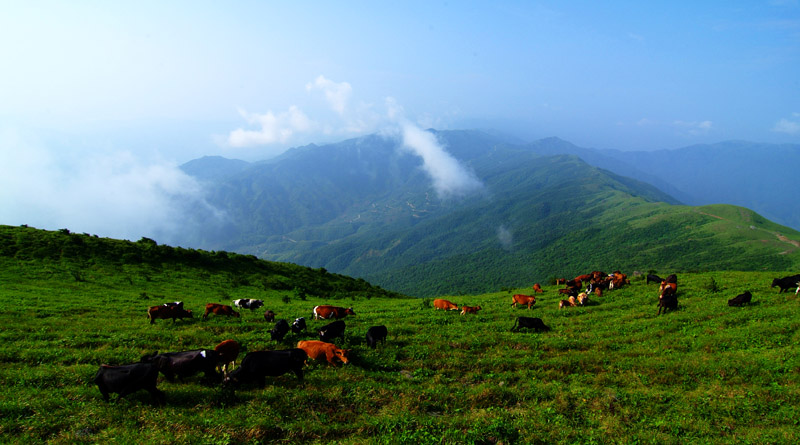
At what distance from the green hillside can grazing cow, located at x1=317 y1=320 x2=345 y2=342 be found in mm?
525

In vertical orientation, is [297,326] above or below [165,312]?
below

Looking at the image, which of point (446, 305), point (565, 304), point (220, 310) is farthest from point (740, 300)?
point (220, 310)

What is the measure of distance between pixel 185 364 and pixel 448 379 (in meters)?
8.44

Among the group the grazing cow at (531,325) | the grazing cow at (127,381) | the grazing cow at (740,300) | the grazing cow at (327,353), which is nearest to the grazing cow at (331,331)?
the grazing cow at (327,353)

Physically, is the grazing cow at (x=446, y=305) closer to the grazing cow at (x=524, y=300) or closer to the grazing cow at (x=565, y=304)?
the grazing cow at (x=524, y=300)

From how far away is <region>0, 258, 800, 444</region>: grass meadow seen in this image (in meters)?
8.84

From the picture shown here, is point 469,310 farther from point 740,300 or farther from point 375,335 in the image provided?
point 740,300

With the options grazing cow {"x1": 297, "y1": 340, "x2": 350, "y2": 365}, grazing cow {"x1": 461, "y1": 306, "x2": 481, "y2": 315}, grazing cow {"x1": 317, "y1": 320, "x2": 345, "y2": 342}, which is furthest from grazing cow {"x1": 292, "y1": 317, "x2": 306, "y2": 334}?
grazing cow {"x1": 461, "y1": 306, "x2": 481, "y2": 315}

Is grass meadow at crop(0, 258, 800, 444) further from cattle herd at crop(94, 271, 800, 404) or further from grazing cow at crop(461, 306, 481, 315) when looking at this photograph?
grazing cow at crop(461, 306, 481, 315)

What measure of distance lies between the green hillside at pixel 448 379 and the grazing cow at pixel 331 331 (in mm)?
525

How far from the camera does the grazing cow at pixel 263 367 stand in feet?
36.9

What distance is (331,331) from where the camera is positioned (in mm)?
16109

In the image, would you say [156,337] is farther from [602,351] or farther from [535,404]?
[602,351]

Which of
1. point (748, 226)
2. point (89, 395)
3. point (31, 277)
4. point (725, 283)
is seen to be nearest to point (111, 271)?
point (31, 277)
